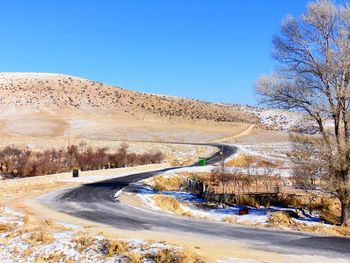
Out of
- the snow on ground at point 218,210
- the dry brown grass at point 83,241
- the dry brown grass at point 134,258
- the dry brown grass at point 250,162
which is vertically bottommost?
the snow on ground at point 218,210

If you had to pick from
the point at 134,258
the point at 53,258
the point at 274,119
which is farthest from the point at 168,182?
the point at 274,119

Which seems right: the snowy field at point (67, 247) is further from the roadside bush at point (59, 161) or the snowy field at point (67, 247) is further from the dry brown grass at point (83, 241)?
the roadside bush at point (59, 161)

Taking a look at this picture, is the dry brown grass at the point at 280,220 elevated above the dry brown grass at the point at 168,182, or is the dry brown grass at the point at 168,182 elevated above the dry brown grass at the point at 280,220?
the dry brown grass at the point at 168,182

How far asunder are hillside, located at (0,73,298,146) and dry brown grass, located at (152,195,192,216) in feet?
154

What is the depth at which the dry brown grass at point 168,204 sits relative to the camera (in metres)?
25.6

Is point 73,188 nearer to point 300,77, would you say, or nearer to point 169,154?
point 300,77

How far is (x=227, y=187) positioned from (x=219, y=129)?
75.3m

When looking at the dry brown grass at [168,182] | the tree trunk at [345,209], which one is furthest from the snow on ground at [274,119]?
the tree trunk at [345,209]

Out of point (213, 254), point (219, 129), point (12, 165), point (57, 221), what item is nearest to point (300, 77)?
point (213, 254)

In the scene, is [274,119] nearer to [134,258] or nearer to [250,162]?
[250,162]

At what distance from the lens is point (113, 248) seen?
13.8 m

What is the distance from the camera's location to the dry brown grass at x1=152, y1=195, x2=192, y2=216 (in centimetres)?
2561

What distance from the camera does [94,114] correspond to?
123 m

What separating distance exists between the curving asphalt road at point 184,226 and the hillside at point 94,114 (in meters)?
46.9
